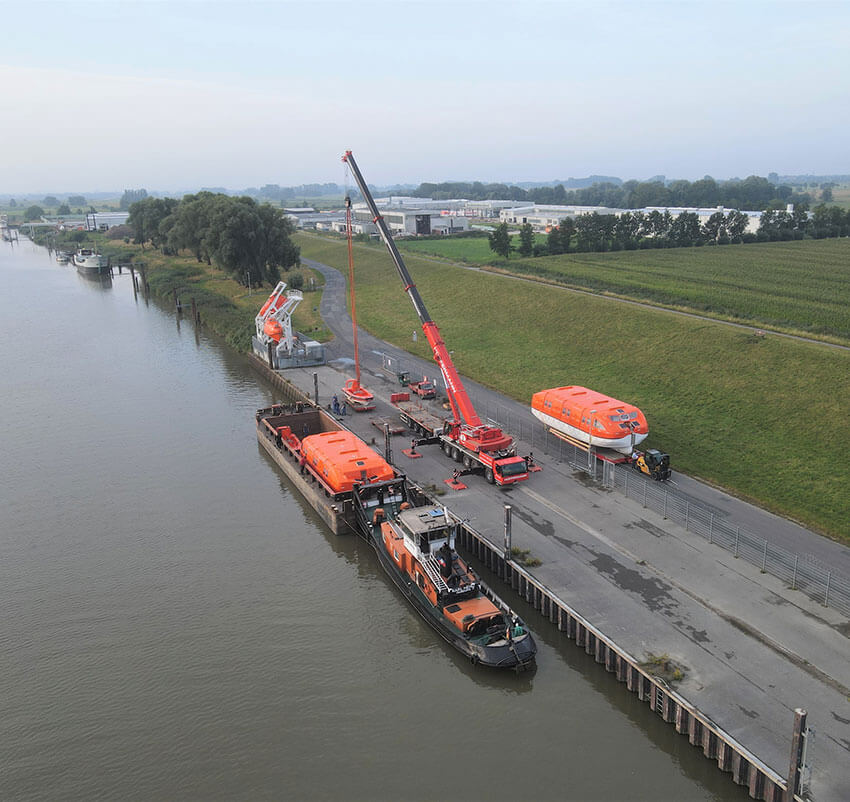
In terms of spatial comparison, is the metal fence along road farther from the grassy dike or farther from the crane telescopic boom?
the crane telescopic boom

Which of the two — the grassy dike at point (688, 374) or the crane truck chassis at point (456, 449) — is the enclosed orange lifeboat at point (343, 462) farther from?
the grassy dike at point (688, 374)

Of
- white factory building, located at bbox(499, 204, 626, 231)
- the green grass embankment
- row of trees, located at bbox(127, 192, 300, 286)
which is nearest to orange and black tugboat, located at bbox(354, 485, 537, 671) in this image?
the green grass embankment

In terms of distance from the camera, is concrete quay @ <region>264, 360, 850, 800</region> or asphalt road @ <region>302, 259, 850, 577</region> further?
asphalt road @ <region>302, 259, 850, 577</region>

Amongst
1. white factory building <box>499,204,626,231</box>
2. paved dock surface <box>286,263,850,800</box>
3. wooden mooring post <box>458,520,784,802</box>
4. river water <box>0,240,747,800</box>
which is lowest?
river water <box>0,240,747,800</box>

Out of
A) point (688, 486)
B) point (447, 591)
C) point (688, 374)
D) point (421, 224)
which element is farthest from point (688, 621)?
point (421, 224)

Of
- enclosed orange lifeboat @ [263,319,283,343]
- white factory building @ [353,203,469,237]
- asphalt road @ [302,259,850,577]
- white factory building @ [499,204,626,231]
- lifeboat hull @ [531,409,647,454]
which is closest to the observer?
asphalt road @ [302,259,850,577]

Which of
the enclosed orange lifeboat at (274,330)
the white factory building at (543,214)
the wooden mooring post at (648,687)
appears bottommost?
the wooden mooring post at (648,687)

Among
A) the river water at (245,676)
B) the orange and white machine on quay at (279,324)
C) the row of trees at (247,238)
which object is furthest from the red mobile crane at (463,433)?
the row of trees at (247,238)

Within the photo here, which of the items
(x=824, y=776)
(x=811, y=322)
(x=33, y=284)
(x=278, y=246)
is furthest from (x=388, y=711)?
(x=33, y=284)
